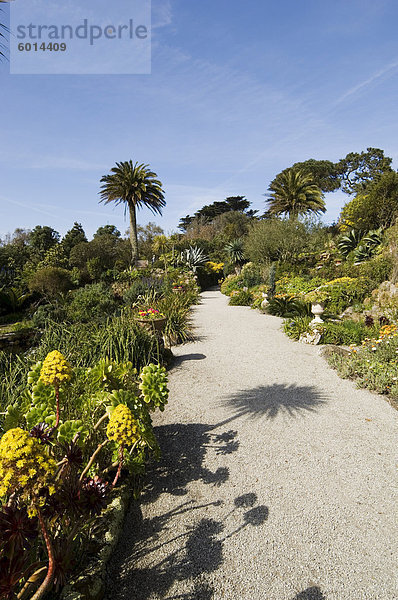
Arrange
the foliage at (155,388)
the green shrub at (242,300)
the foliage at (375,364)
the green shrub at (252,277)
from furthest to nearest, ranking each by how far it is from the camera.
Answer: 1. the green shrub at (252,277)
2. the green shrub at (242,300)
3. the foliage at (375,364)
4. the foliage at (155,388)

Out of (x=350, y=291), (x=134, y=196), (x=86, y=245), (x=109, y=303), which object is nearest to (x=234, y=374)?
(x=109, y=303)

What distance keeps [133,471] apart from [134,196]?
2366 centimetres

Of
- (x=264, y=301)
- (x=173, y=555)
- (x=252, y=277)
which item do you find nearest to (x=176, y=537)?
(x=173, y=555)

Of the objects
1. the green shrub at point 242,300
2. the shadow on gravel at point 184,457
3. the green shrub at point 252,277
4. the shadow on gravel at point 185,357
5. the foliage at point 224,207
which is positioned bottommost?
the shadow on gravel at point 184,457

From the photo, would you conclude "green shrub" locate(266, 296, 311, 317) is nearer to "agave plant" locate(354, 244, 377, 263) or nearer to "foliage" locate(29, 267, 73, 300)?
"agave plant" locate(354, 244, 377, 263)

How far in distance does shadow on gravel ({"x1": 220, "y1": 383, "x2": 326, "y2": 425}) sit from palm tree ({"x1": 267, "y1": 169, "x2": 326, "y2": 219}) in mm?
20659

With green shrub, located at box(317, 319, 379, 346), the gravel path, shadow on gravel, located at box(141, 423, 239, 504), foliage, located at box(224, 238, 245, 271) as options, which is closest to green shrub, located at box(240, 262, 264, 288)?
foliage, located at box(224, 238, 245, 271)

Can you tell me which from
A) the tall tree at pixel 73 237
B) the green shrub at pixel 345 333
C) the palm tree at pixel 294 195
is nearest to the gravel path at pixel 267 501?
the green shrub at pixel 345 333

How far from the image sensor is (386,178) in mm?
17578

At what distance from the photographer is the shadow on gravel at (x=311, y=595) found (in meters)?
1.67

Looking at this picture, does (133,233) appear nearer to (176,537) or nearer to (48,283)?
(48,283)

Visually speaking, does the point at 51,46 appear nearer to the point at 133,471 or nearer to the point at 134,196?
the point at 133,471

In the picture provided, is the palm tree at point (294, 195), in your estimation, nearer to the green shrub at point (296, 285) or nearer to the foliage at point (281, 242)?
the foliage at point (281, 242)

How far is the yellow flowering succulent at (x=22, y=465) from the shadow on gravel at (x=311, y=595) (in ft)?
5.24
